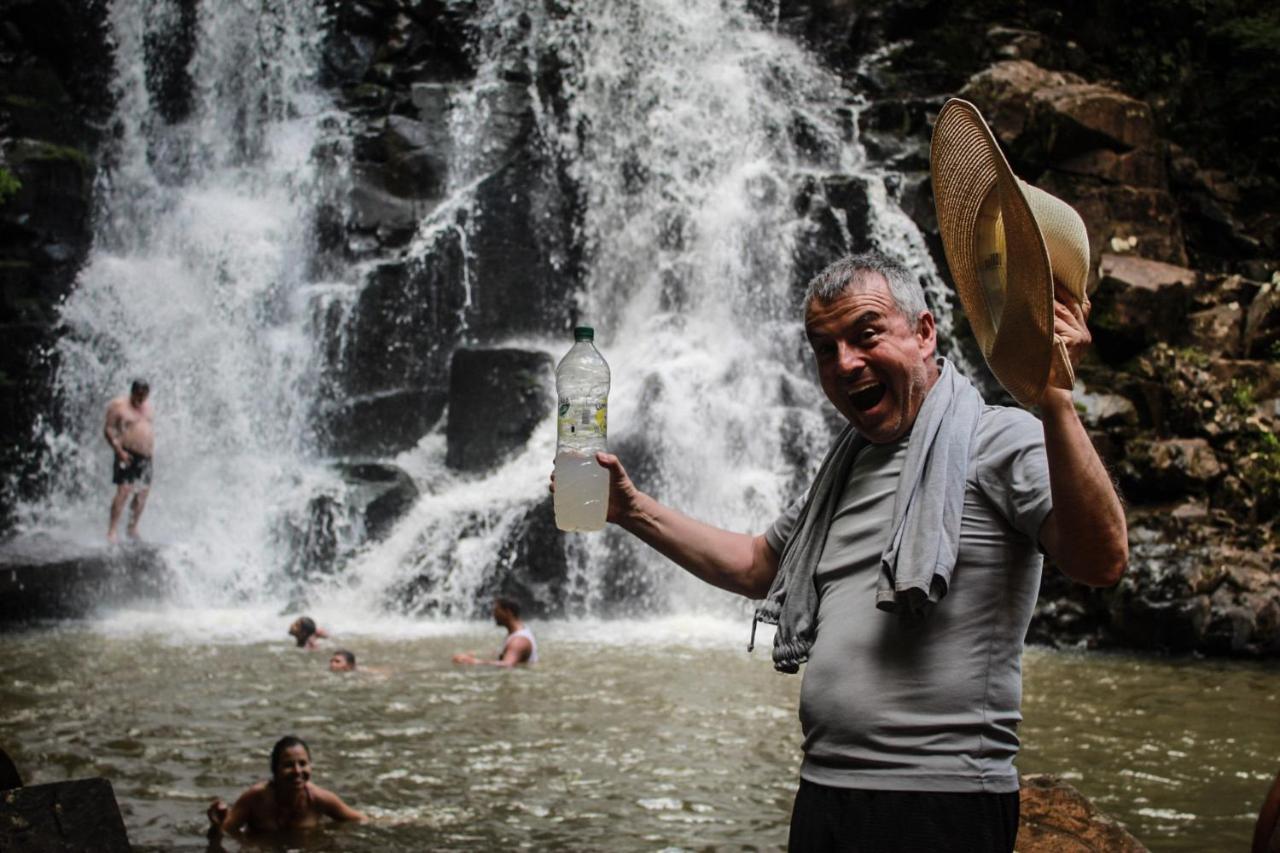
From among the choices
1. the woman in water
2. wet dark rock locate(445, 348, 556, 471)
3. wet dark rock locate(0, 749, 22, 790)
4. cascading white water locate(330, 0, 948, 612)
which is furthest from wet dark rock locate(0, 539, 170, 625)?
wet dark rock locate(0, 749, 22, 790)

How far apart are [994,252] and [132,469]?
45.3 ft

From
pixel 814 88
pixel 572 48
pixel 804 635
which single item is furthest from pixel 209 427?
pixel 804 635

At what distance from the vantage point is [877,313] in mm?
2232

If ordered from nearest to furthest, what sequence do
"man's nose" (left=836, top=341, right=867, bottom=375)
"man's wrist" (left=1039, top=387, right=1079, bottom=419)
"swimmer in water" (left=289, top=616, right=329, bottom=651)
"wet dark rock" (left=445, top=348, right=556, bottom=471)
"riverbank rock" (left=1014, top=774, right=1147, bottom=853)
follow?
"man's wrist" (left=1039, top=387, right=1079, bottom=419) < "man's nose" (left=836, top=341, right=867, bottom=375) < "riverbank rock" (left=1014, top=774, right=1147, bottom=853) < "swimmer in water" (left=289, top=616, right=329, bottom=651) < "wet dark rock" (left=445, top=348, right=556, bottom=471)

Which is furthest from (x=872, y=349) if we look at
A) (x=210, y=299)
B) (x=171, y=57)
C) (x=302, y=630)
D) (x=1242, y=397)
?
(x=171, y=57)

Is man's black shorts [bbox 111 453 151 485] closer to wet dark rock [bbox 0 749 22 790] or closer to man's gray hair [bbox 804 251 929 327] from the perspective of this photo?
wet dark rock [bbox 0 749 22 790]

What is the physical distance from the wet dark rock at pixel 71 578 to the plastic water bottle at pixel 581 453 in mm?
11003

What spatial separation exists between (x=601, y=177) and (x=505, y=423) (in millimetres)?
4602

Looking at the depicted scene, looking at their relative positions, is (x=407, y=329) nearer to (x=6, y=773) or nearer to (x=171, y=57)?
(x=171, y=57)

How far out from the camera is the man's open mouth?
2236 millimetres

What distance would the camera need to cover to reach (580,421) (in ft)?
9.17

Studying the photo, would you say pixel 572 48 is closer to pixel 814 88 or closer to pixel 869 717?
pixel 814 88

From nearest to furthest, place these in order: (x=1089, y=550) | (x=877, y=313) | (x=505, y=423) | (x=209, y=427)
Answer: (x=1089, y=550)
(x=877, y=313)
(x=505, y=423)
(x=209, y=427)

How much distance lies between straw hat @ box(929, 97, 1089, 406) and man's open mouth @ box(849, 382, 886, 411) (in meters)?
0.22
